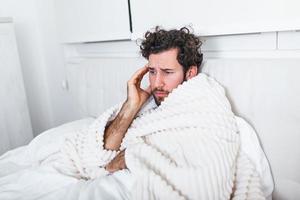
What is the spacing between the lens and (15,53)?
6.92 feet

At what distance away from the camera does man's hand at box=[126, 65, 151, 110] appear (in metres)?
1.51

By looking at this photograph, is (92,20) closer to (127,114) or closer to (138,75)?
(138,75)

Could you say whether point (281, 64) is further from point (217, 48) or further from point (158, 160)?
point (158, 160)

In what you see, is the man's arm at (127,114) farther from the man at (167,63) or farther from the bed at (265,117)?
the bed at (265,117)

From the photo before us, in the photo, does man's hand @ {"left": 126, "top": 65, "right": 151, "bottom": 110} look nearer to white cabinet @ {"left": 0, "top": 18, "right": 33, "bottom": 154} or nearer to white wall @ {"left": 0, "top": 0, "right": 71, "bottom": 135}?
white cabinet @ {"left": 0, "top": 18, "right": 33, "bottom": 154}

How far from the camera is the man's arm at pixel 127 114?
1.44 meters

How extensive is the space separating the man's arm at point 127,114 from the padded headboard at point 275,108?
1.51ft

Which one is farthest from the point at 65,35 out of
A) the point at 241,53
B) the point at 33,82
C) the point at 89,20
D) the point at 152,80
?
the point at 241,53

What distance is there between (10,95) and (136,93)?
1.06 metres

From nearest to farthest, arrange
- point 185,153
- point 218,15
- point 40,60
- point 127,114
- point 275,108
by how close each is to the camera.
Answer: point 185,153 → point 275,108 → point 218,15 → point 127,114 → point 40,60

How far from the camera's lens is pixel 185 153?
105cm

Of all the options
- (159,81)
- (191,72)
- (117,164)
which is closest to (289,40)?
(191,72)

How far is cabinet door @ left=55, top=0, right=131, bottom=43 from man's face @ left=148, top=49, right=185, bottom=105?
1.62 ft

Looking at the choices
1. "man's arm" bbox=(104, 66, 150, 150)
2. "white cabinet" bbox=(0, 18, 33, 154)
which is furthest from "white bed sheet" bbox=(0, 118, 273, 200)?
"white cabinet" bbox=(0, 18, 33, 154)
